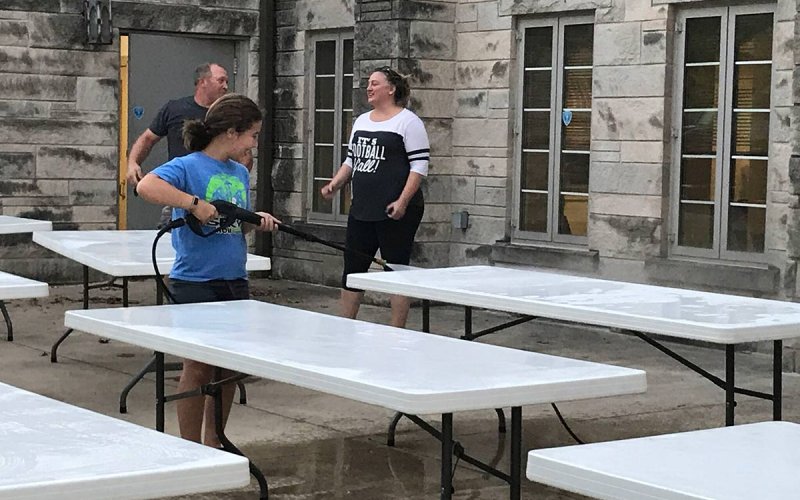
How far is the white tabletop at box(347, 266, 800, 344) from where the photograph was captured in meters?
5.10

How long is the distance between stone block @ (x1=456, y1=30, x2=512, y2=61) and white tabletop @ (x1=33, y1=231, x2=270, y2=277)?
3811 mm

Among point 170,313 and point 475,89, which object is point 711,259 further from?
point 170,313

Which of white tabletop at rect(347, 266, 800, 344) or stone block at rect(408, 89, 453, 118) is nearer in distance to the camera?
white tabletop at rect(347, 266, 800, 344)

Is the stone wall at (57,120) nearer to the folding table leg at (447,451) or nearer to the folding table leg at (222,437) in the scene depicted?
the folding table leg at (222,437)

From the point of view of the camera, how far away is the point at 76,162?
42.6ft

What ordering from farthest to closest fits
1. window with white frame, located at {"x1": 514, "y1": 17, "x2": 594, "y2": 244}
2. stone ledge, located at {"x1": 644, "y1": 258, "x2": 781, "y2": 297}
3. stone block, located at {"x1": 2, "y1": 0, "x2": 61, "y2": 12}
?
stone block, located at {"x1": 2, "y1": 0, "x2": 61, "y2": 12}, window with white frame, located at {"x1": 514, "y1": 17, "x2": 594, "y2": 244}, stone ledge, located at {"x1": 644, "y1": 258, "x2": 781, "y2": 297}

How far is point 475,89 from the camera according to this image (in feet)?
39.8

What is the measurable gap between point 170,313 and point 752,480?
2.89 metres

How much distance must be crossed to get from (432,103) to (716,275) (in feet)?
10.6

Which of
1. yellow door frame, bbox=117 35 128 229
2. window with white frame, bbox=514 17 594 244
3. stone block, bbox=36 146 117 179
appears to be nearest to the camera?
window with white frame, bbox=514 17 594 244

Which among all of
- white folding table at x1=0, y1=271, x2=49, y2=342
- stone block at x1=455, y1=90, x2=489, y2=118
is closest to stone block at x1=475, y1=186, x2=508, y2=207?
stone block at x1=455, y1=90, x2=489, y2=118

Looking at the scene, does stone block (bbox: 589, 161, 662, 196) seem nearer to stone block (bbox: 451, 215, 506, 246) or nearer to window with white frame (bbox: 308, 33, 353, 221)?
stone block (bbox: 451, 215, 506, 246)

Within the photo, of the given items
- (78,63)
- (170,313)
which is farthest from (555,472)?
(78,63)

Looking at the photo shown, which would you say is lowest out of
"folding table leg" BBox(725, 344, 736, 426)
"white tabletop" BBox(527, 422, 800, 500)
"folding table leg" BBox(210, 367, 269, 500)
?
"folding table leg" BBox(210, 367, 269, 500)
